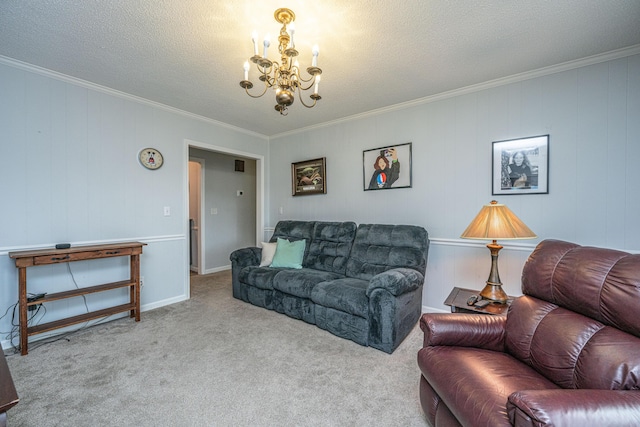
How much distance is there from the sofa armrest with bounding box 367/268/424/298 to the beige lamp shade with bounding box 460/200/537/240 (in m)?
0.64

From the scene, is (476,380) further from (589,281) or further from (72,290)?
(72,290)

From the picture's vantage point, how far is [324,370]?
199 centimetres

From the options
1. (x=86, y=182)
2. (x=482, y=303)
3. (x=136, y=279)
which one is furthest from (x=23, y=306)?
(x=482, y=303)

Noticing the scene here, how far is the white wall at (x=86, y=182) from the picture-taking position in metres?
2.35

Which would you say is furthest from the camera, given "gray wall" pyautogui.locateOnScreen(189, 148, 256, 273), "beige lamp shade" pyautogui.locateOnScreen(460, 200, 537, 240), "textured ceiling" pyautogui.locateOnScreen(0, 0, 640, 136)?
"gray wall" pyautogui.locateOnScreen(189, 148, 256, 273)

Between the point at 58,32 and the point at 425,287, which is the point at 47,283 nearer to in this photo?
the point at 58,32

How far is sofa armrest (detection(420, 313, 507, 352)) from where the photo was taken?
1.46 m

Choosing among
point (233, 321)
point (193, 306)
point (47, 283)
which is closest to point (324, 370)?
point (233, 321)

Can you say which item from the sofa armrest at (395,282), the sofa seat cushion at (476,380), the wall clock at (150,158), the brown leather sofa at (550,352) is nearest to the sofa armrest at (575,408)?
the brown leather sofa at (550,352)

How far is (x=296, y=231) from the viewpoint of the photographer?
3.79 m

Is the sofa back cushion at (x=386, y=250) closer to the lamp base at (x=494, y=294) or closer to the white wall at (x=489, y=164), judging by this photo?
the white wall at (x=489, y=164)

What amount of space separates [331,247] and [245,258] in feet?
3.83

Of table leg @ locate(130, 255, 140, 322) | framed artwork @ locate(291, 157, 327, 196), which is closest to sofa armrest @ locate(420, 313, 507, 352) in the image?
framed artwork @ locate(291, 157, 327, 196)

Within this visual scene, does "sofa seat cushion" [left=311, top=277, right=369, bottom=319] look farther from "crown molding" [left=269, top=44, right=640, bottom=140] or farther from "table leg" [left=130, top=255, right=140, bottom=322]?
"crown molding" [left=269, top=44, right=640, bottom=140]
